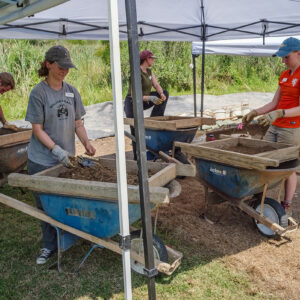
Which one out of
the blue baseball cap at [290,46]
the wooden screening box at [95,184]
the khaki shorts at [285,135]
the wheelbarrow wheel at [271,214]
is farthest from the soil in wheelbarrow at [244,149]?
the wooden screening box at [95,184]

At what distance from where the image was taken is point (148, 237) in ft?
6.73

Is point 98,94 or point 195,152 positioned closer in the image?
point 195,152

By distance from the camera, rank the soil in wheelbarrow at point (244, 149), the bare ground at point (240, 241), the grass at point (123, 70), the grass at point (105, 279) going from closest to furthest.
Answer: the grass at point (105, 279) < the bare ground at point (240, 241) < the soil in wheelbarrow at point (244, 149) < the grass at point (123, 70)

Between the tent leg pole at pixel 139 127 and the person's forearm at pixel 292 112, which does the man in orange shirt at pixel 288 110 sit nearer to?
the person's forearm at pixel 292 112

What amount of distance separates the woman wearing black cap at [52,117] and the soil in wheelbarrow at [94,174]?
0.12 m

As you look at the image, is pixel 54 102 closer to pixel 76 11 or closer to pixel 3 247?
pixel 3 247

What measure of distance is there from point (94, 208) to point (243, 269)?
1.29 m

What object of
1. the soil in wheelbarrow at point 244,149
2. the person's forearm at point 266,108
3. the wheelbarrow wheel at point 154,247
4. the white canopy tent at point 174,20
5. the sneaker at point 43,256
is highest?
the white canopy tent at point 174,20

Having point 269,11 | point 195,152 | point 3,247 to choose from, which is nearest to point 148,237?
point 195,152

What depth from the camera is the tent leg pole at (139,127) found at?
188 centimetres

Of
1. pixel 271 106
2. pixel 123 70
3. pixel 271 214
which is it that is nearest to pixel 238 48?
pixel 271 106

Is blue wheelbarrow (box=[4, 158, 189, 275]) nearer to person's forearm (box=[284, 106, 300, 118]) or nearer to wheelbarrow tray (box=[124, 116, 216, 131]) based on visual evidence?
person's forearm (box=[284, 106, 300, 118])

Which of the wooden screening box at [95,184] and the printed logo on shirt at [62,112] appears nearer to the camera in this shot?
the wooden screening box at [95,184]

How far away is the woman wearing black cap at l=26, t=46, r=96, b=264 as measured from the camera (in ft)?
8.66
